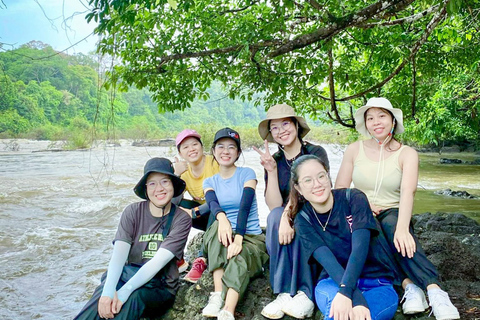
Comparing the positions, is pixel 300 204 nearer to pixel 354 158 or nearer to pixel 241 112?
pixel 354 158

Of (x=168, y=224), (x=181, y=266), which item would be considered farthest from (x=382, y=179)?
(x=181, y=266)

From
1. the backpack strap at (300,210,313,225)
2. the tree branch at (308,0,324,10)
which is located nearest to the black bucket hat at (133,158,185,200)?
the backpack strap at (300,210,313,225)

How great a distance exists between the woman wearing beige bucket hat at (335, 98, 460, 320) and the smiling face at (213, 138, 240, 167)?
86 cm

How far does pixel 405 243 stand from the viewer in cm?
282

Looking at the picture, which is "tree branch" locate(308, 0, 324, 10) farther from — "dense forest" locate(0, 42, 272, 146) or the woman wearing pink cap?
"dense forest" locate(0, 42, 272, 146)

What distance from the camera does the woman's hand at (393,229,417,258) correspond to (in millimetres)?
2822

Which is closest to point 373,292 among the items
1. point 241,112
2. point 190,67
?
point 190,67

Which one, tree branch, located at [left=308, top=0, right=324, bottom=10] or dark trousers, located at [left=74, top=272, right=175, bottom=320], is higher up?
tree branch, located at [left=308, top=0, right=324, bottom=10]

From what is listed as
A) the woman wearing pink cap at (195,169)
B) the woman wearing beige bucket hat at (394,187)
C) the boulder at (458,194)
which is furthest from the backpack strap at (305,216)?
the boulder at (458,194)

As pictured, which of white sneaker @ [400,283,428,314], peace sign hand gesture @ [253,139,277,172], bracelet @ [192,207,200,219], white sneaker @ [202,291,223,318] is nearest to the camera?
white sneaker @ [400,283,428,314]

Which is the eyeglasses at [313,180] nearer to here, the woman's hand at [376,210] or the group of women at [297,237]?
the group of women at [297,237]

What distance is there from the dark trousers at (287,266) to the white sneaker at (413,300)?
0.59 meters

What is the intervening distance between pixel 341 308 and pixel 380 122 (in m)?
1.34

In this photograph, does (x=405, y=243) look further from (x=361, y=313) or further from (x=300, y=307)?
(x=300, y=307)
